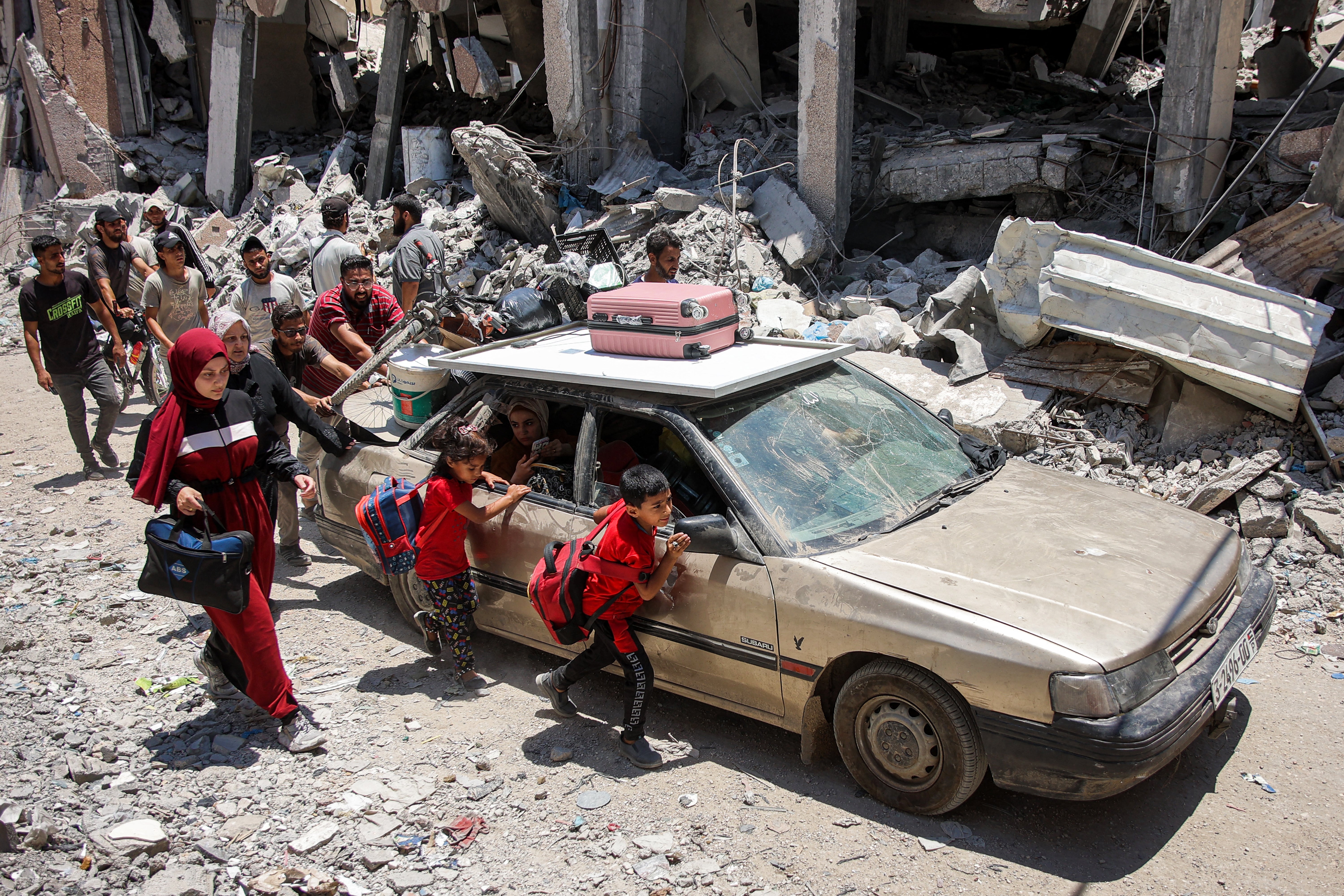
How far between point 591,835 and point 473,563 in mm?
1406

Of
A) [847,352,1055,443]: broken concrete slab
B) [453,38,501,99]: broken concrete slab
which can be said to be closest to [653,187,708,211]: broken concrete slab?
[847,352,1055,443]: broken concrete slab

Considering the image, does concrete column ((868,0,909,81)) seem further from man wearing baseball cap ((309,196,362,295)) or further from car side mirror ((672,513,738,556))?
car side mirror ((672,513,738,556))

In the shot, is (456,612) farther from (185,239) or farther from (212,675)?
(185,239)

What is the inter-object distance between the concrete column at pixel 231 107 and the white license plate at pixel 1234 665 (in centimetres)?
1402

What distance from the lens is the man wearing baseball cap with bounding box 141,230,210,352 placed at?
22.2 feet

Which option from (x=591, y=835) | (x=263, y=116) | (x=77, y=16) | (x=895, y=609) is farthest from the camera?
(x=263, y=116)

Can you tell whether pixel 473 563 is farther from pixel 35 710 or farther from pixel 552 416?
pixel 35 710

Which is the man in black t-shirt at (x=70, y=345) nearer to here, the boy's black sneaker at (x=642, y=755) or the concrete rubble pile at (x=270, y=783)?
the concrete rubble pile at (x=270, y=783)

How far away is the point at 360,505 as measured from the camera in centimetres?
412

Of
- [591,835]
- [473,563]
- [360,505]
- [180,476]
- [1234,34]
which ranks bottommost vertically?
[591,835]

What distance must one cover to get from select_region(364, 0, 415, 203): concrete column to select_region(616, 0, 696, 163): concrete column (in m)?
3.49

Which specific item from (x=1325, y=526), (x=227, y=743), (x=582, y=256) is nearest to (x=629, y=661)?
(x=227, y=743)

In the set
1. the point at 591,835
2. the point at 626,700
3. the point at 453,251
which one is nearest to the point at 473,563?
the point at 626,700

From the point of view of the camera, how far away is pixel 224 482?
365 cm
